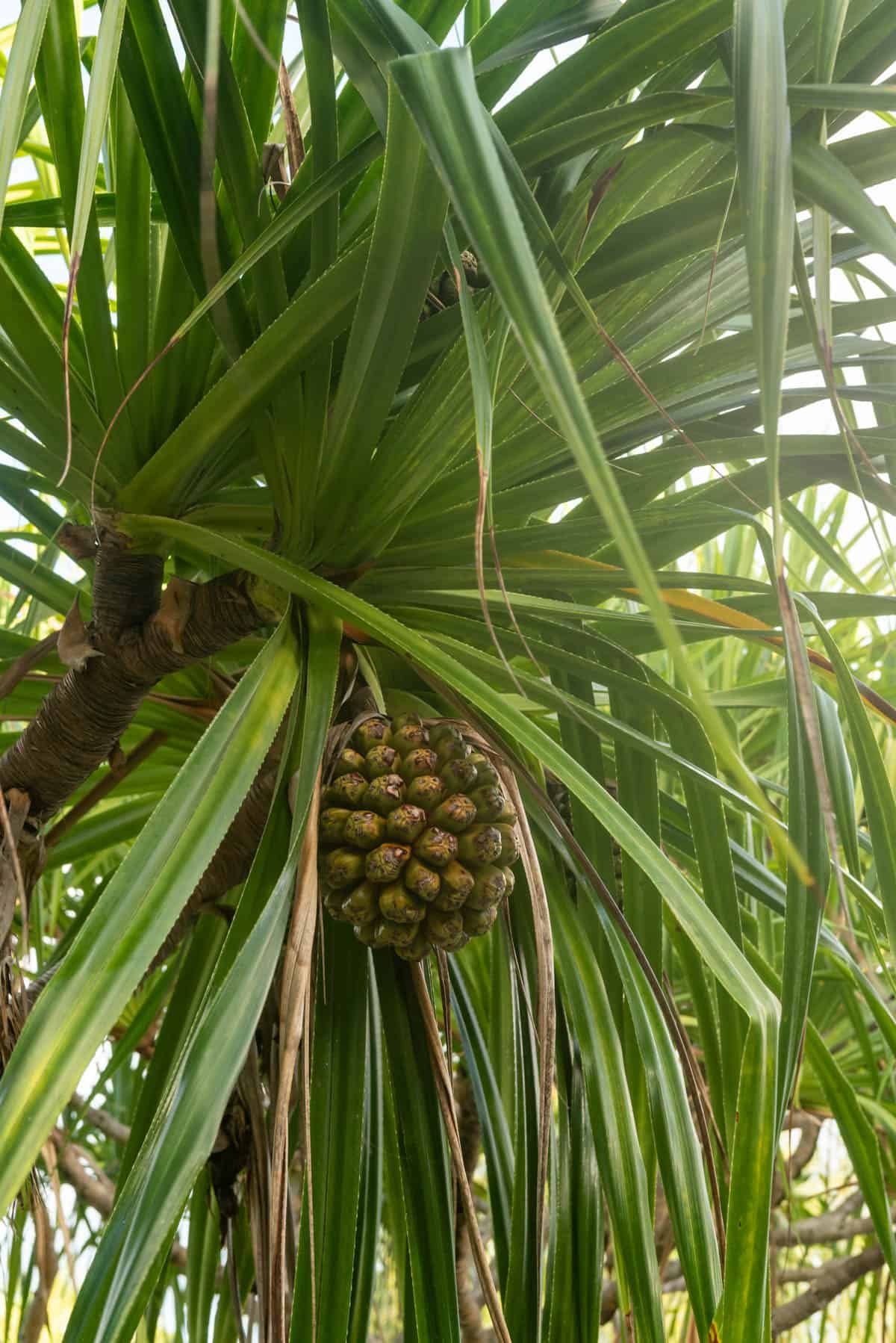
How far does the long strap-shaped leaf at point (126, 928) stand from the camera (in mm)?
339

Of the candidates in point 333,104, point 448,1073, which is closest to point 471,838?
point 448,1073

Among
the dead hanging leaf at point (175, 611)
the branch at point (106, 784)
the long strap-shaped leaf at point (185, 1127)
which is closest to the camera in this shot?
the long strap-shaped leaf at point (185, 1127)

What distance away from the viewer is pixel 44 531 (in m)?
0.85

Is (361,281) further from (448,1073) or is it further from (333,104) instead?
(448,1073)

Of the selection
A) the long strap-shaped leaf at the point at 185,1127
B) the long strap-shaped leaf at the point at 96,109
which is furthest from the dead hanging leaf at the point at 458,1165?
the long strap-shaped leaf at the point at 96,109

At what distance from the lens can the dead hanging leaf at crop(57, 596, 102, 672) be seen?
0.62 metres

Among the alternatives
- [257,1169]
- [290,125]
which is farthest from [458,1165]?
[290,125]

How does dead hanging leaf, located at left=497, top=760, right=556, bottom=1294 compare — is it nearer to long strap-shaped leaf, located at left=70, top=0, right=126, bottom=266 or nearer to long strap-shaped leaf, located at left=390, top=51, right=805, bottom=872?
long strap-shaped leaf, located at left=390, top=51, right=805, bottom=872

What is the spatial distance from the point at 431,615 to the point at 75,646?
210mm


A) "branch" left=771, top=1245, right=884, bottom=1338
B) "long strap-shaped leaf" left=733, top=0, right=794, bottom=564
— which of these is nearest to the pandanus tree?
"long strap-shaped leaf" left=733, top=0, right=794, bottom=564

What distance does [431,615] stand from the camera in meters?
0.62

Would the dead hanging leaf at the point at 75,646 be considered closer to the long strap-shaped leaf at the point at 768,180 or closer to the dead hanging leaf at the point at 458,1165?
the dead hanging leaf at the point at 458,1165

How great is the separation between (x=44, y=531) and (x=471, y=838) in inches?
20.1

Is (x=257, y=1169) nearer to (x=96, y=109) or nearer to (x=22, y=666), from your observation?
(x=22, y=666)
